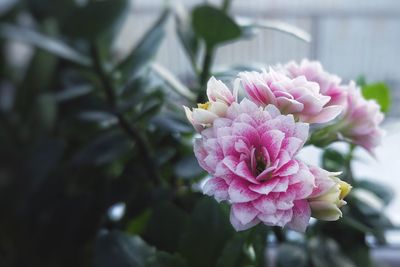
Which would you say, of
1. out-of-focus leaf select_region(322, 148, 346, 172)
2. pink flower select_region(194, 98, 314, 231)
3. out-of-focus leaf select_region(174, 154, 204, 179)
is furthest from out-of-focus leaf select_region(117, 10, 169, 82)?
pink flower select_region(194, 98, 314, 231)

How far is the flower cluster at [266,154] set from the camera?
267mm

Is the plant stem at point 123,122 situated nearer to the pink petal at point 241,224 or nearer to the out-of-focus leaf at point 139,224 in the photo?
the out-of-focus leaf at point 139,224

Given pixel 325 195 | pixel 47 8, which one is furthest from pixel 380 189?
pixel 47 8

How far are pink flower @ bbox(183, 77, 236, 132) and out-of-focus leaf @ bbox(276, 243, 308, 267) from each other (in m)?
0.31

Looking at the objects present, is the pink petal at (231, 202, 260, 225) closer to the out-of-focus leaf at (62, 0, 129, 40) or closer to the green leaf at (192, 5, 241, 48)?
the green leaf at (192, 5, 241, 48)

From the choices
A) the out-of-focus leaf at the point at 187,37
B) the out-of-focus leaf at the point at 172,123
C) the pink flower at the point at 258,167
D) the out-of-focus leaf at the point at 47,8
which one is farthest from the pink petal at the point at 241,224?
the out-of-focus leaf at the point at 47,8

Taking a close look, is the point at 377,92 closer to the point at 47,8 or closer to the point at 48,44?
the point at 48,44

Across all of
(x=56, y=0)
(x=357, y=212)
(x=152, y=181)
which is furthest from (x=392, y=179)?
(x=56, y=0)

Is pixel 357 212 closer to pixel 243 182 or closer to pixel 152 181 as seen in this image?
pixel 152 181

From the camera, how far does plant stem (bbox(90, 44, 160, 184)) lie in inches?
22.7

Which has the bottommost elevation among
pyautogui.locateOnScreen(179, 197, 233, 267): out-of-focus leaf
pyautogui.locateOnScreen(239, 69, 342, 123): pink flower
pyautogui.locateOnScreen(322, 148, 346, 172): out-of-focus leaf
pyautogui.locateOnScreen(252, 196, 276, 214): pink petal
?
pyautogui.locateOnScreen(322, 148, 346, 172): out-of-focus leaf

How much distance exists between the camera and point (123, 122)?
0.57 metres

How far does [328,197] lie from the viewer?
0.92 ft

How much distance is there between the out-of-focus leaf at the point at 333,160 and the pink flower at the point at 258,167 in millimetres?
314
